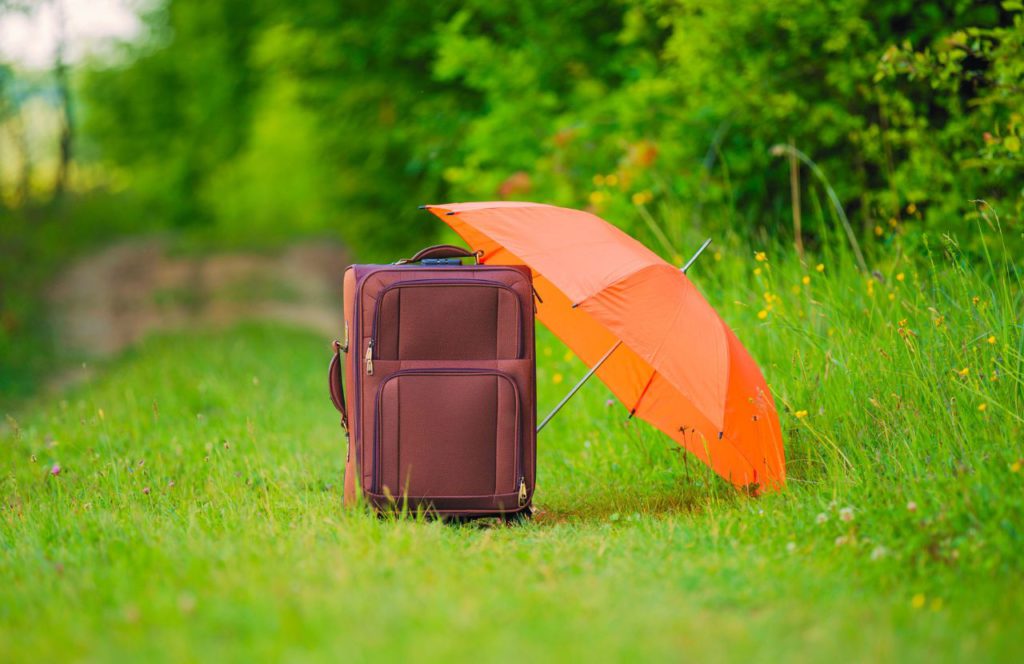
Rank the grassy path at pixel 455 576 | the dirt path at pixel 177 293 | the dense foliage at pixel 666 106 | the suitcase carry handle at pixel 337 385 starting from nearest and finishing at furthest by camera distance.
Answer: the grassy path at pixel 455 576, the suitcase carry handle at pixel 337 385, the dense foliage at pixel 666 106, the dirt path at pixel 177 293

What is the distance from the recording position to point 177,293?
15.7 metres

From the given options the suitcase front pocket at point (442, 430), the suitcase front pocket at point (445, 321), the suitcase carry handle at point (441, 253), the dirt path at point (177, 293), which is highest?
the suitcase carry handle at point (441, 253)

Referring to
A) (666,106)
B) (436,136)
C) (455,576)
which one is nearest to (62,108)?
(436,136)

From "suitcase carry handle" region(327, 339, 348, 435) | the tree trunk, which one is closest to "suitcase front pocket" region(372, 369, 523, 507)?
"suitcase carry handle" region(327, 339, 348, 435)

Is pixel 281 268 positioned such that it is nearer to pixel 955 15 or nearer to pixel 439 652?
pixel 955 15

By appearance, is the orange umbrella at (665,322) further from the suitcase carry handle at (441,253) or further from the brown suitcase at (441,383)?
the brown suitcase at (441,383)

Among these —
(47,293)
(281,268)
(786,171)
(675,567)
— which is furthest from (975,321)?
(281,268)

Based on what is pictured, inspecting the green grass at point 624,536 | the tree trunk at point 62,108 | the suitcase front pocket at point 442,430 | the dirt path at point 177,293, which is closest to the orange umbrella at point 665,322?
the green grass at point 624,536

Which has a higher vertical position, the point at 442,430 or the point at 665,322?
the point at 665,322

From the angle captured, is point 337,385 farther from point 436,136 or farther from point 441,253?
point 436,136

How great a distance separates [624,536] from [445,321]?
1005 millimetres

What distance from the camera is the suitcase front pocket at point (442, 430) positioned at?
3.90 metres

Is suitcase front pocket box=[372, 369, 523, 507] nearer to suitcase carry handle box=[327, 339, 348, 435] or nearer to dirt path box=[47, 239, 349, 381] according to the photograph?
suitcase carry handle box=[327, 339, 348, 435]

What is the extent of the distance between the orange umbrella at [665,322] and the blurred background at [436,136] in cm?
189
